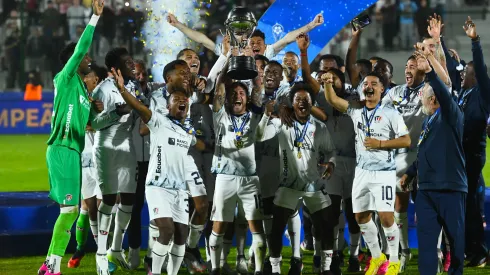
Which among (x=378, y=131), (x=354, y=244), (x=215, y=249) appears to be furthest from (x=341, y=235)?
(x=215, y=249)

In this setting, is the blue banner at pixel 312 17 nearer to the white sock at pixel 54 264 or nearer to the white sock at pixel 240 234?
the white sock at pixel 240 234

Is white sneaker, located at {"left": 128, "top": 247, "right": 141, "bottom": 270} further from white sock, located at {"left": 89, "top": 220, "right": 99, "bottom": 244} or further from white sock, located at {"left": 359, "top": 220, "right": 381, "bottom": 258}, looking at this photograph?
white sock, located at {"left": 359, "top": 220, "right": 381, "bottom": 258}

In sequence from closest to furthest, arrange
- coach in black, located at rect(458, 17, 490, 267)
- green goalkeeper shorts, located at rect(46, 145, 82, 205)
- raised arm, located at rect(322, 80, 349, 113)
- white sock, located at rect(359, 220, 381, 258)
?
green goalkeeper shorts, located at rect(46, 145, 82, 205)
raised arm, located at rect(322, 80, 349, 113)
white sock, located at rect(359, 220, 381, 258)
coach in black, located at rect(458, 17, 490, 267)

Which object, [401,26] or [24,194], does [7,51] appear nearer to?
[401,26]

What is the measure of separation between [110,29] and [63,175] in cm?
1217

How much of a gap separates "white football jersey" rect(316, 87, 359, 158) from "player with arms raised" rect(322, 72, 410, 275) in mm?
412

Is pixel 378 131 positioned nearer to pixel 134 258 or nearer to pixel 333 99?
pixel 333 99

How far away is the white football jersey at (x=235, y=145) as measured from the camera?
27.5ft

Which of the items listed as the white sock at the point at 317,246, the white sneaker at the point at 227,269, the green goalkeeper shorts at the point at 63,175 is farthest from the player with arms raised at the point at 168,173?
the white sock at the point at 317,246

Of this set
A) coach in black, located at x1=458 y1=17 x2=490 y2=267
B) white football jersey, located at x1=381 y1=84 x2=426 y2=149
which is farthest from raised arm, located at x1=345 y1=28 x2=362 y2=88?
coach in black, located at x1=458 y1=17 x2=490 y2=267

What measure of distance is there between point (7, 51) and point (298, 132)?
13011 millimetres

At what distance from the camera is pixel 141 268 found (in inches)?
372

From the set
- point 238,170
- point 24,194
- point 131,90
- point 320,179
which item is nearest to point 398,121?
point 320,179

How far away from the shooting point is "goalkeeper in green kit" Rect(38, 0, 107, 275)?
8.07 metres
